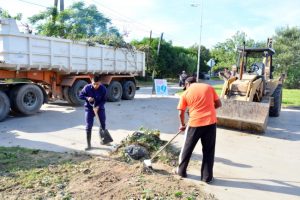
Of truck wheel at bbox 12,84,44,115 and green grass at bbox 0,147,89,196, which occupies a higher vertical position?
truck wheel at bbox 12,84,44,115

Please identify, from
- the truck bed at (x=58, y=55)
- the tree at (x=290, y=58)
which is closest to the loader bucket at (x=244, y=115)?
the truck bed at (x=58, y=55)

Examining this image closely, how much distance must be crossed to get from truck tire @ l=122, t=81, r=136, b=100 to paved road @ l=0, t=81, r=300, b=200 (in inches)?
138

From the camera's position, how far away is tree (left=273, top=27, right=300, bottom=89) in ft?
124

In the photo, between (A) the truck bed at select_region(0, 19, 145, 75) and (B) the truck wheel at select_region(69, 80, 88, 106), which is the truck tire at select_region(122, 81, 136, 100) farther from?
(B) the truck wheel at select_region(69, 80, 88, 106)

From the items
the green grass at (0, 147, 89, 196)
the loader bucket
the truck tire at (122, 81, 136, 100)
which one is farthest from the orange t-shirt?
the truck tire at (122, 81, 136, 100)

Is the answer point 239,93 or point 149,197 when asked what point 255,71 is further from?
point 149,197

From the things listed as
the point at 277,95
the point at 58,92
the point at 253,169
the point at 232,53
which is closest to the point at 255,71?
the point at 277,95

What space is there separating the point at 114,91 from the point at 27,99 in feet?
17.9

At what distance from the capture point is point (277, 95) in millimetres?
11656

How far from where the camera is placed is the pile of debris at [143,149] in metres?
6.27

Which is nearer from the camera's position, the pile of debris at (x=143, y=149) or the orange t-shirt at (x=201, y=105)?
the orange t-shirt at (x=201, y=105)

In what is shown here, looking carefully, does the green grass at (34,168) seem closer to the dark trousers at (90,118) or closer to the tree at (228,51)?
the dark trousers at (90,118)

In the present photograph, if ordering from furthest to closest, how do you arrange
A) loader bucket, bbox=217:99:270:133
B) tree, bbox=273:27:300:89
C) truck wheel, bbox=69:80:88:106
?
tree, bbox=273:27:300:89 → truck wheel, bbox=69:80:88:106 → loader bucket, bbox=217:99:270:133

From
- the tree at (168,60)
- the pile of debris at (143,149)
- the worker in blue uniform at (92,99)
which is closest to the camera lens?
the pile of debris at (143,149)
